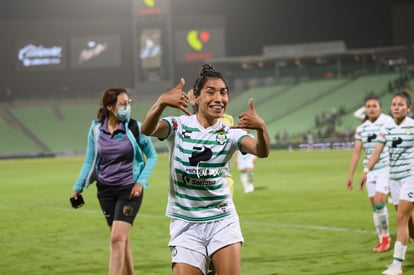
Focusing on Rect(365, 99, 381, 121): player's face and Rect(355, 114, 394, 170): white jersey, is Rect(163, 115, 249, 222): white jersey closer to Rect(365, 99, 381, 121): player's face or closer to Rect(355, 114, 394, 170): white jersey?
Rect(365, 99, 381, 121): player's face

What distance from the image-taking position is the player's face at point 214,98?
5.75 metres

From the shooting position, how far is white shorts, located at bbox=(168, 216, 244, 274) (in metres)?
5.76

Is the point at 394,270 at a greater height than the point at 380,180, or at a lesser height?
lesser

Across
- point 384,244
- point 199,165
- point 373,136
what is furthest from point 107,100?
point 384,244

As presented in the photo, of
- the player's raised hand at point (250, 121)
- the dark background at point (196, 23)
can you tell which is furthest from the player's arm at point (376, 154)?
the dark background at point (196, 23)

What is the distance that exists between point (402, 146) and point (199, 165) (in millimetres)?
4695

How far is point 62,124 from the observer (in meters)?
70.4

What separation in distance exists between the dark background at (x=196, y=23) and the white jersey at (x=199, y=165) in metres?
63.9

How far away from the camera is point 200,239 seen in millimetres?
5832

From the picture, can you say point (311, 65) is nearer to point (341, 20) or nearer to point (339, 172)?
point (341, 20)

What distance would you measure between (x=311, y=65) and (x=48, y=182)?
5206 cm

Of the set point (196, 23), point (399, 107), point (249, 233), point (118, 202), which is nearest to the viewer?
point (118, 202)

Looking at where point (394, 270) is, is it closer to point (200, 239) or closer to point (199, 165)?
point (200, 239)

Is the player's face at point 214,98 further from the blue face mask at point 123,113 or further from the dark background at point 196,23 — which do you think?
the dark background at point 196,23
